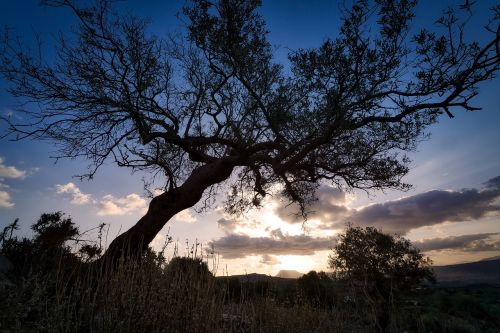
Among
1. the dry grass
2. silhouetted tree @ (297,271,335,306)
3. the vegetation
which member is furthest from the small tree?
the dry grass

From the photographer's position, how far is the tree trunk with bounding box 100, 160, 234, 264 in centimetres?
1128

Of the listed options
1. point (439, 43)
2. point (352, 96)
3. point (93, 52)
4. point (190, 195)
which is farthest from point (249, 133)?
point (439, 43)

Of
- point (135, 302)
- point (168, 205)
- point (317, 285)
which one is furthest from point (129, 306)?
point (317, 285)

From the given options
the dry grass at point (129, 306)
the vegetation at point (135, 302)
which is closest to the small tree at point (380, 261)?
the vegetation at point (135, 302)

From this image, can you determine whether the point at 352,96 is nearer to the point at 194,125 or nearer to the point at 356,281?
the point at 194,125

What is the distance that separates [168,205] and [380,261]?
379 inches

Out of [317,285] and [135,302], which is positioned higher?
[317,285]

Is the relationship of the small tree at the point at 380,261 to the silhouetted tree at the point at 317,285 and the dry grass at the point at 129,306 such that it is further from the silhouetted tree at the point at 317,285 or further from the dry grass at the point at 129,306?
the dry grass at the point at 129,306

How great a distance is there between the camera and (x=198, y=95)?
12289 millimetres

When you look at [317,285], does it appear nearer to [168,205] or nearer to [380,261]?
[380,261]

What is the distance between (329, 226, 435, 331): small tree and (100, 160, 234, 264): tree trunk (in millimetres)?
7304

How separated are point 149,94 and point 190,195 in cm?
371

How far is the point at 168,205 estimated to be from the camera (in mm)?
11641

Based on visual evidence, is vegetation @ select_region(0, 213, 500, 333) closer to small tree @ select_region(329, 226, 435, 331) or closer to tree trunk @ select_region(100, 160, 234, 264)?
tree trunk @ select_region(100, 160, 234, 264)
